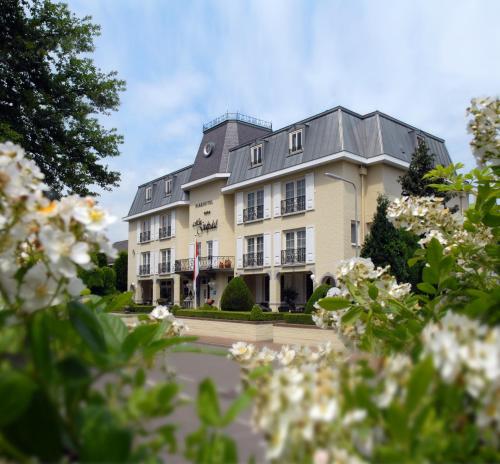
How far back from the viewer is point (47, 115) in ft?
43.9

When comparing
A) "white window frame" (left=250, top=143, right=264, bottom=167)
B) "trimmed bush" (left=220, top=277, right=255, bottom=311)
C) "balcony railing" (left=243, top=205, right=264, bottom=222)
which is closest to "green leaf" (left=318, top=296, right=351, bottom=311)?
"trimmed bush" (left=220, top=277, right=255, bottom=311)

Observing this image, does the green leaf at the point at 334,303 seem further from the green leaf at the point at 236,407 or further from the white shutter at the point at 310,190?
the white shutter at the point at 310,190

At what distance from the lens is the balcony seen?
25.7 metres

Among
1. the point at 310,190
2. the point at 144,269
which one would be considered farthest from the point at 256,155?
the point at 144,269

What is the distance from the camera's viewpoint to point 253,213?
93.7ft

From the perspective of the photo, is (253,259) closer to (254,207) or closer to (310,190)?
(254,207)

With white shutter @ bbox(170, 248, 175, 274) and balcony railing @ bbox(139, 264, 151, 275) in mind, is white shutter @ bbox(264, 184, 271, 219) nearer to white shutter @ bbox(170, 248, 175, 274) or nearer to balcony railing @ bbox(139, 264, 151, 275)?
white shutter @ bbox(170, 248, 175, 274)

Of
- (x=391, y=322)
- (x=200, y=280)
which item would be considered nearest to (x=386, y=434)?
(x=391, y=322)

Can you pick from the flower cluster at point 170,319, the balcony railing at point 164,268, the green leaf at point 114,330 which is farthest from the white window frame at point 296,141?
the green leaf at point 114,330

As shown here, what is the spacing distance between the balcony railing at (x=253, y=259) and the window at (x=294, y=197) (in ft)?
10.1

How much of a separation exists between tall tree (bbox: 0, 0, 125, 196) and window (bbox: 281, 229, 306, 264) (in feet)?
41.5

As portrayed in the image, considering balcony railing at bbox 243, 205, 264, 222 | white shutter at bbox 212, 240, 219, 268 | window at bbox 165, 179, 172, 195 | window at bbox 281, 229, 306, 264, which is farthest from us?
window at bbox 165, 179, 172, 195

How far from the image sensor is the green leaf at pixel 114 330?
97cm

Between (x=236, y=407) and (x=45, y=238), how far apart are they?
1.48 ft
